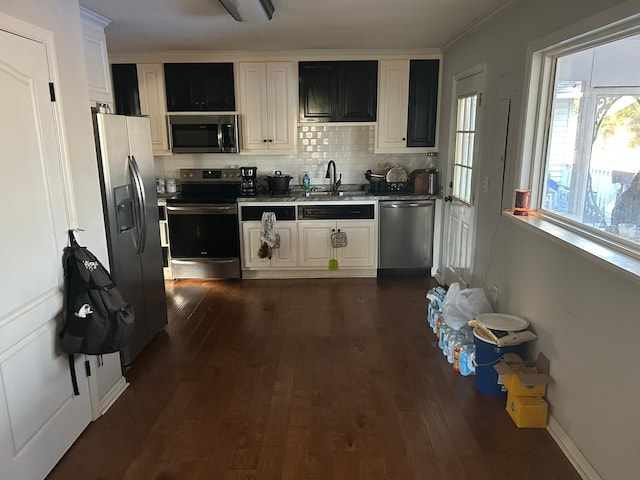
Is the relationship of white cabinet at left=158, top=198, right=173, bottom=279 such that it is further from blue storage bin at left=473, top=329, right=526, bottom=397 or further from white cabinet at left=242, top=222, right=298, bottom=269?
blue storage bin at left=473, top=329, right=526, bottom=397

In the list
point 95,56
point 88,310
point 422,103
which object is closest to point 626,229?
point 88,310

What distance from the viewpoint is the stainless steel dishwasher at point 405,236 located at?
4867 mm

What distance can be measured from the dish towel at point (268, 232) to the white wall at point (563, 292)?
82.7 inches

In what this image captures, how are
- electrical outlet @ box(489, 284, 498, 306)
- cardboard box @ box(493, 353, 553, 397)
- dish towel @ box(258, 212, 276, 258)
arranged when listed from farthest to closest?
dish towel @ box(258, 212, 276, 258) < electrical outlet @ box(489, 284, 498, 306) < cardboard box @ box(493, 353, 553, 397)

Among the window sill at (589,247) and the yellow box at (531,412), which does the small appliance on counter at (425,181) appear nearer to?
the window sill at (589,247)

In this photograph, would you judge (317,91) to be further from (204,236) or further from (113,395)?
(113,395)

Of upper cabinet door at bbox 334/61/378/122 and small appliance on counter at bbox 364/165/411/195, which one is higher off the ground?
upper cabinet door at bbox 334/61/378/122

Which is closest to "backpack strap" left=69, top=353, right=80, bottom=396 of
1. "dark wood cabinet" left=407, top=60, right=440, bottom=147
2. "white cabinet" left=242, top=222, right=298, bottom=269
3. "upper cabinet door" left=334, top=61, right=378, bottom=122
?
"white cabinet" left=242, top=222, right=298, bottom=269

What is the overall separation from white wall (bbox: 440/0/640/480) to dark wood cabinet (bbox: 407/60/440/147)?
1156mm

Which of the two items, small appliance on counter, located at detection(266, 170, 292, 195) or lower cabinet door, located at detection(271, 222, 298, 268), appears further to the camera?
small appliance on counter, located at detection(266, 170, 292, 195)

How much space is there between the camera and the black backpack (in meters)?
2.25

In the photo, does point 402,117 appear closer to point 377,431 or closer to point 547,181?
point 547,181

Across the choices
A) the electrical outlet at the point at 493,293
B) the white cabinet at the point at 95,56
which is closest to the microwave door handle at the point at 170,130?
the white cabinet at the point at 95,56

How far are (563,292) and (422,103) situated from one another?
10.2 feet
